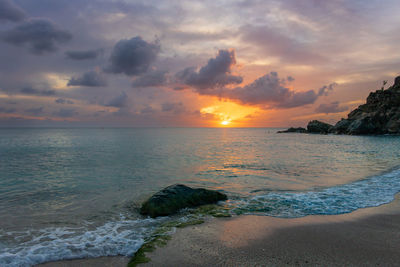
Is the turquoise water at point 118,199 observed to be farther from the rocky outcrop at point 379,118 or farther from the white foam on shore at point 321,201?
the rocky outcrop at point 379,118

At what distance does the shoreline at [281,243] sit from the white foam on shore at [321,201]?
0.79 metres

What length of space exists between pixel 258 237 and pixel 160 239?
285cm

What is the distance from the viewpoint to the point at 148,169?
20.2 m

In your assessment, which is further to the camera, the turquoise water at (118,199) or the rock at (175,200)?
the rock at (175,200)

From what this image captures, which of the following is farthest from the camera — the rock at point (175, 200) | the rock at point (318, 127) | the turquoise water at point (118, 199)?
the rock at point (318, 127)

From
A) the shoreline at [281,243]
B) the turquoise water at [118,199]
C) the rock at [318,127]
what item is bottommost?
the turquoise water at [118,199]

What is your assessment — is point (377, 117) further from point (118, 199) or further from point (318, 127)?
point (118, 199)

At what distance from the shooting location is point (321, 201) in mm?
10086

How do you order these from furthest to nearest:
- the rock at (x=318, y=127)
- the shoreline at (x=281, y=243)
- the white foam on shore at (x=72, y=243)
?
the rock at (x=318, y=127) < the white foam on shore at (x=72, y=243) < the shoreline at (x=281, y=243)

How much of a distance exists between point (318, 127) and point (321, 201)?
11709 cm

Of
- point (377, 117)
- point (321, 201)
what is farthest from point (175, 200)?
point (377, 117)

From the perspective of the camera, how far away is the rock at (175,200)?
8.80m

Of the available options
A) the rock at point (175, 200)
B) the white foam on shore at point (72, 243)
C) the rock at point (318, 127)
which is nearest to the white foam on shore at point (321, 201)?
the rock at point (175, 200)

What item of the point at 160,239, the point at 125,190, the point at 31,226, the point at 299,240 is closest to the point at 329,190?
the point at 299,240
